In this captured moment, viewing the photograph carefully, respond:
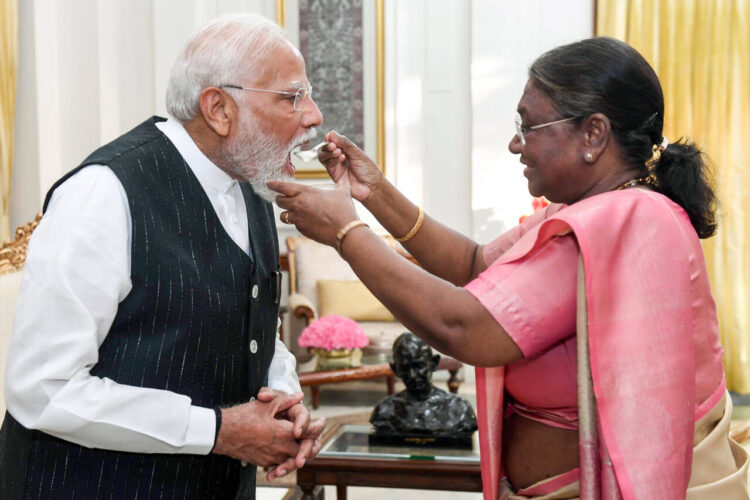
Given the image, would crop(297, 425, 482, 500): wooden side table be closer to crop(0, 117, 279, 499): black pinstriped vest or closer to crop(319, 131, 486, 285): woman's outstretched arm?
crop(319, 131, 486, 285): woman's outstretched arm

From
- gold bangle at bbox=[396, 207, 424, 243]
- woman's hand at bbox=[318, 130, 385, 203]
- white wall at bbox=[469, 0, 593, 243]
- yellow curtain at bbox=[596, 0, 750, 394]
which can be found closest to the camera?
woman's hand at bbox=[318, 130, 385, 203]

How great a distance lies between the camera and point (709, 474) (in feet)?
5.33

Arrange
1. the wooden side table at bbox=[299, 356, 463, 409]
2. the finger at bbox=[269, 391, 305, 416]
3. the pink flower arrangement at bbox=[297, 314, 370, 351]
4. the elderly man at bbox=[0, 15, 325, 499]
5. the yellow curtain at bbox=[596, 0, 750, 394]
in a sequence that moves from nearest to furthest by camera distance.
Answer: the elderly man at bbox=[0, 15, 325, 499] → the finger at bbox=[269, 391, 305, 416] → the wooden side table at bbox=[299, 356, 463, 409] → the pink flower arrangement at bbox=[297, 314, 370, 351] → the yellow curtain at bbox=[596, 0, 750, 394]

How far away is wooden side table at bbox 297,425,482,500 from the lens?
10.2ft

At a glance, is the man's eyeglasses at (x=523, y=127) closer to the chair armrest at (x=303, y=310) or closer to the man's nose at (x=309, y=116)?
the man's nose at (x=309, y=116)

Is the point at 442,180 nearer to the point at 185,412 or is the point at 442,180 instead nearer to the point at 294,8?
the point at 294,8

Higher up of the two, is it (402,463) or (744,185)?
(744,185)

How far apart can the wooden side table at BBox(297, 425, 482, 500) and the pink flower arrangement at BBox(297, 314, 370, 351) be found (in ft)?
6.22

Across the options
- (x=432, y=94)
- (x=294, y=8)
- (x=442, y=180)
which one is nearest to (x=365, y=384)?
(x=442, y=180)

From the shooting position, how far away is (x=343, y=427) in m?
3.72

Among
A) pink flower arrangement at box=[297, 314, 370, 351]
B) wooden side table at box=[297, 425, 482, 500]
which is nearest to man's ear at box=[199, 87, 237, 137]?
wooden side table at box=[297, 425, 482, 500]

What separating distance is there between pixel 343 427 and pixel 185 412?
228 centimetres

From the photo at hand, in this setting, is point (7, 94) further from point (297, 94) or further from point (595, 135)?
point (595, 135)

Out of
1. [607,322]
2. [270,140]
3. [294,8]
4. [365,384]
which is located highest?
[294,8]
